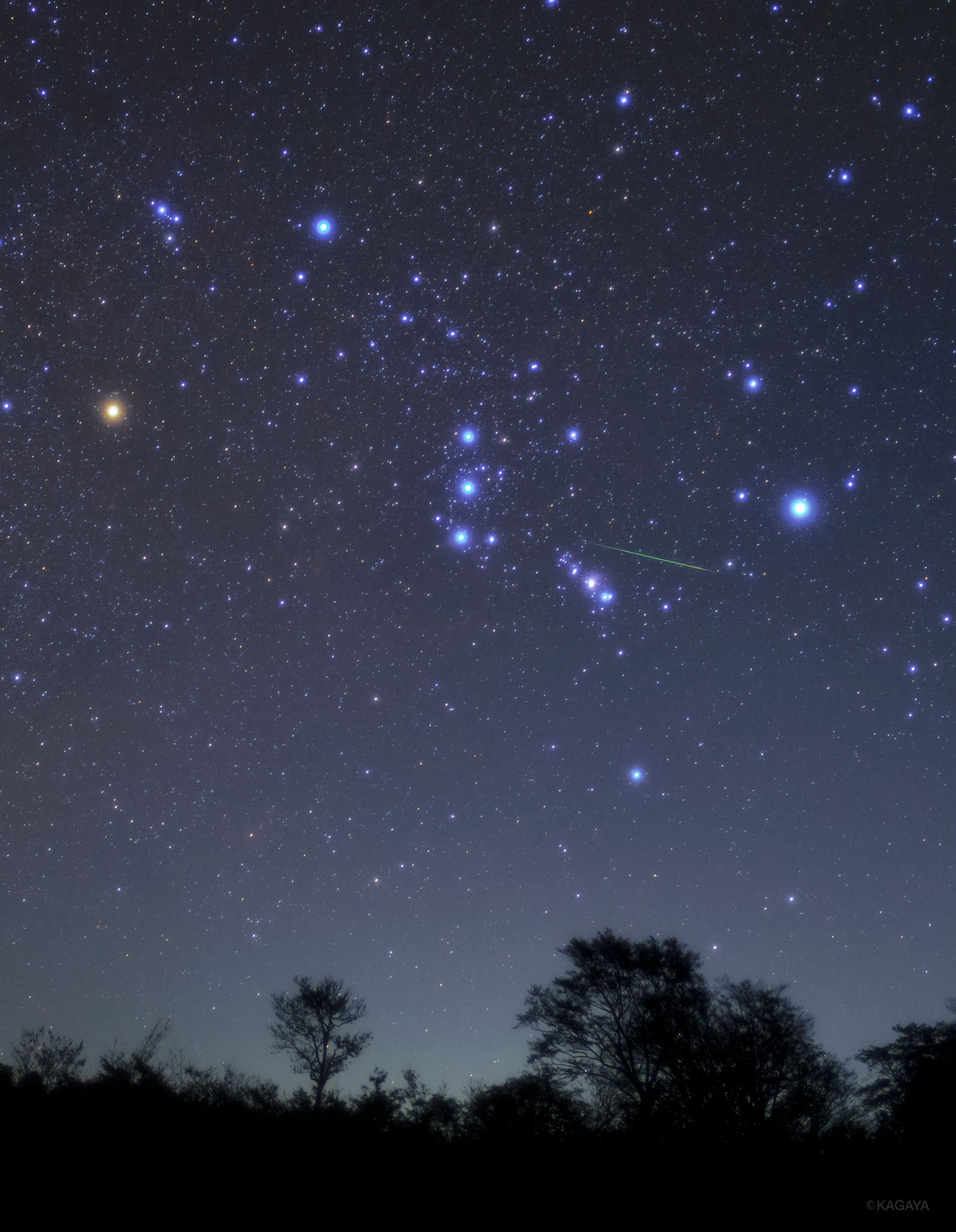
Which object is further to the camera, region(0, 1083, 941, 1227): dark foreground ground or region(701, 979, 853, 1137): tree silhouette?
region(701, 979, 853, 1137): tree silhouette

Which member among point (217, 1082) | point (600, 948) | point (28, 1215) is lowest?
point (217, 1082)

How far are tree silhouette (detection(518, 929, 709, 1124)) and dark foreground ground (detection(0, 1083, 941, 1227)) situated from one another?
408 cm

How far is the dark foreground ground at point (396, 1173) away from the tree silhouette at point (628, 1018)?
408 centimetres

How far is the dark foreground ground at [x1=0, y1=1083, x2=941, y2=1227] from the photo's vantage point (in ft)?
24.5

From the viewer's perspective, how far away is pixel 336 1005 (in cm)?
2352

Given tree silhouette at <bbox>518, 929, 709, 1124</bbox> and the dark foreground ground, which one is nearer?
the dark foreground ground

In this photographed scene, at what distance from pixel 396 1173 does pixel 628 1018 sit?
32.3 ft

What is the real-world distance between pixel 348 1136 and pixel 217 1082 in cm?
1113

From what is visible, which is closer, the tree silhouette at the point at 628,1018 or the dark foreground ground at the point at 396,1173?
the dark foreground ground at the point at 396,1173

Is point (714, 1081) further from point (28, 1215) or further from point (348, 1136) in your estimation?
point (28, 1215)

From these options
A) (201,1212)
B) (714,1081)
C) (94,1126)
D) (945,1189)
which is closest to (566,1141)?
(714,1081)

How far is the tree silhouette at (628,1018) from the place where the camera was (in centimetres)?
1514

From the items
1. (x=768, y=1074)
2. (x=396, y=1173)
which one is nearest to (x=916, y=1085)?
(x=768, y=1074)

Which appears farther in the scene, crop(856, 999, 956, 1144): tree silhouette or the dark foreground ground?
crop(856, 999, 956, 1144): tree silhouette
